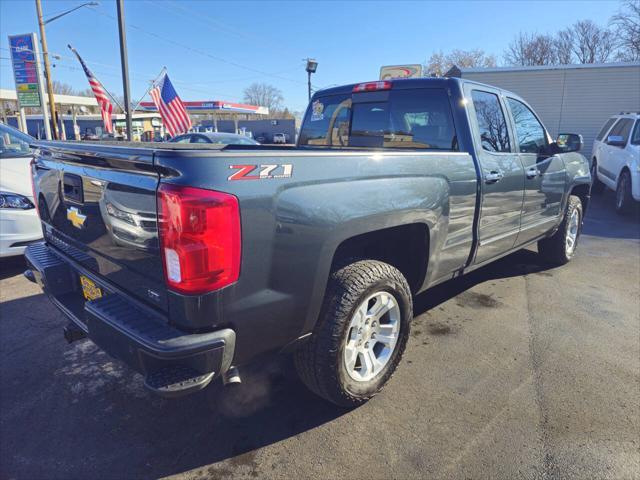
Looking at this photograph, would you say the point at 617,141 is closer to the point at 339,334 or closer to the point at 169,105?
the point at 339,334

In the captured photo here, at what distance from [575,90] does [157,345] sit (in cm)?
1779

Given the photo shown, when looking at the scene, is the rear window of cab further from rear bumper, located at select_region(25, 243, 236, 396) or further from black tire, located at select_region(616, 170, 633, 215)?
black tire, located at select_region(616, 170, 633, 215)

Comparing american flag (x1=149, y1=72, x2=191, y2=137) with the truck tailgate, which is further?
american flag (x1=149, y1=72, x2=191, y2=137)

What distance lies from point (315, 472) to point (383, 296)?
40.4 inches

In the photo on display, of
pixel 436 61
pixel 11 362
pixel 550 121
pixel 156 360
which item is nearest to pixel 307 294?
pixel 156 360

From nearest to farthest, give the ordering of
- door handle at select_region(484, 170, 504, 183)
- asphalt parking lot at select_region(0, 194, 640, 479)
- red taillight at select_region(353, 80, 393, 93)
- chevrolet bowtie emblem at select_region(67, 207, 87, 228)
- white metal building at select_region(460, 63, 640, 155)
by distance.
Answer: asphalt parking lot at select_region(0, 194, 640, 479) → chevrolet bowtie emblem at select_region(67, 207, 87, 228) → door handle at select_region(484, 170, 504, 183) → red taillight at select_region(353, 80, 393, 93) → white metal building at select_region(460, 63, 640, 155)

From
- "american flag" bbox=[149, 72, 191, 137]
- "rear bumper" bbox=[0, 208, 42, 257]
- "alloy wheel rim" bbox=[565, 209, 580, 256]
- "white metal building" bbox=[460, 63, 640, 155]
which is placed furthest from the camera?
"white metal building" bbox=[460, 63, 640, 155]

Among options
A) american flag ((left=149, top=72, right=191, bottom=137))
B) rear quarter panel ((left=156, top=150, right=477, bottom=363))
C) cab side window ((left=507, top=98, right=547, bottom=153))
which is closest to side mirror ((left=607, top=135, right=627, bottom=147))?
cab side window ((left=507, top=98, right=547, bottom=153))

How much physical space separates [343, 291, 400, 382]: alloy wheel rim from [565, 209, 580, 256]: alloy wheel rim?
3.69 m

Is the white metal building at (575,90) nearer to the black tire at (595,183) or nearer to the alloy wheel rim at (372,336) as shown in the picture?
the black tire at (595,183)

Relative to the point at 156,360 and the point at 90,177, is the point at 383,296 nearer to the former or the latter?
the point at 156,360

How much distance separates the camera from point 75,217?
7.94 ft

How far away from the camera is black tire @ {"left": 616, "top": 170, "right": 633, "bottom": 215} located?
8508 mm

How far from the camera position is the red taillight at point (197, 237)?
170 centimetres
